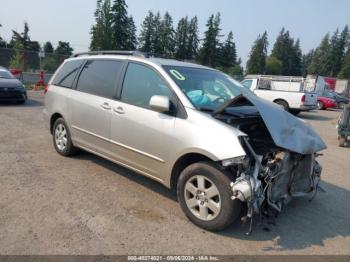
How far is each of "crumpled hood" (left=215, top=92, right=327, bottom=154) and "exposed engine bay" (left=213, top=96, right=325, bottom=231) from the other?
1 cm

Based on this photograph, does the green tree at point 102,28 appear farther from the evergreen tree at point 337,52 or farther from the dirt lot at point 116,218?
the evergreen tree at point 337,52

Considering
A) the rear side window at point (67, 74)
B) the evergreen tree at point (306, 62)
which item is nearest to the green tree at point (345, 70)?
the evergreen tree at point (306, 62)

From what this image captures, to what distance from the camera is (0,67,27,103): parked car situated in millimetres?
12070

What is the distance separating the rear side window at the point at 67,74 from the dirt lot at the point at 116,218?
1379 millimetres

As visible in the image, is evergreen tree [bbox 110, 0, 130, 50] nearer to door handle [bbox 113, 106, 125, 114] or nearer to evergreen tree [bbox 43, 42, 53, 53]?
evergreen tree [bbox 43, 42, 53, 53]

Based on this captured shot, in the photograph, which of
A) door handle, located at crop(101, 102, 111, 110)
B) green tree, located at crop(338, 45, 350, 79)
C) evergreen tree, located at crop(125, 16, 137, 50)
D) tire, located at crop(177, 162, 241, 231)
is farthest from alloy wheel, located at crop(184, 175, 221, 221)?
green tree, located at crop(338, 45, 350, 79)

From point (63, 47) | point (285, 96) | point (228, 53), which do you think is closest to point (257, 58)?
point (228, 53)

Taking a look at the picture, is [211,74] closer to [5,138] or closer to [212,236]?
[212,236]

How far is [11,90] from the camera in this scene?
12.3 m

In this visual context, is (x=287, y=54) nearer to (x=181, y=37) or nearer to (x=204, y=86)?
(x=181, y=37)

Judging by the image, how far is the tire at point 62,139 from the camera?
5.91 m

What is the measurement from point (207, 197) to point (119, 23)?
67.1 m

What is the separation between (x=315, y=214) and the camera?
14.8 ft

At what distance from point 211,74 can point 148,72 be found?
103 centimetres
